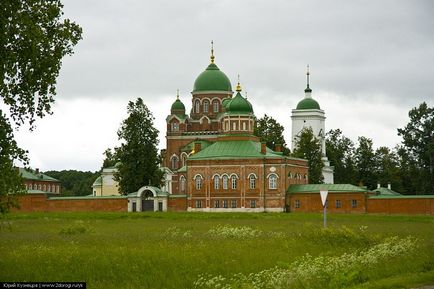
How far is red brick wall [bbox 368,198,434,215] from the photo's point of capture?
2783 inches

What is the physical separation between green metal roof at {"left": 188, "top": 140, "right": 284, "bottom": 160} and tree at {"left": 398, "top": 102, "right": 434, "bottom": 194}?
17316 mm

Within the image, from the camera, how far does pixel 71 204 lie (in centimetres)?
8000

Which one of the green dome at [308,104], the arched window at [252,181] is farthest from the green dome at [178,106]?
the arched window at [252,181]

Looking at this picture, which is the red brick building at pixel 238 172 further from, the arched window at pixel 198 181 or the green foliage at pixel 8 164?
the green foliage at pixel 8 164

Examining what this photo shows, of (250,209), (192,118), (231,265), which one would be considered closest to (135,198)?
(250,209)

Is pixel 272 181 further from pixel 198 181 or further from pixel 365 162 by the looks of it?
pixel 365 162

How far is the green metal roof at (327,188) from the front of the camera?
250 feet

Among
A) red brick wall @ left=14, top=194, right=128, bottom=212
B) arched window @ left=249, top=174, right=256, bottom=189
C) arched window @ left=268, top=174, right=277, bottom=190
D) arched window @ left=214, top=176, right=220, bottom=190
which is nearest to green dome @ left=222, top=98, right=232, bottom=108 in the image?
arched window @ left=214, top=176, right=220, bottom=190

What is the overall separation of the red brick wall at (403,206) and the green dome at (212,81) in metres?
30.1

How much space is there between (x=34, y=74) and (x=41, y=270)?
5.38 metres

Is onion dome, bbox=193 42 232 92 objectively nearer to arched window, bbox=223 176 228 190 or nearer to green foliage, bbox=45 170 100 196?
arched window, bbox=223 176 228 190

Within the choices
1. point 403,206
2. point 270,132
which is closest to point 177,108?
point 270,132

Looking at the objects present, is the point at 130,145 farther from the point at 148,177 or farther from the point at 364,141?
the point at 364,141

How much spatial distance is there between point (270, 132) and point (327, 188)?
2239 centimetres
